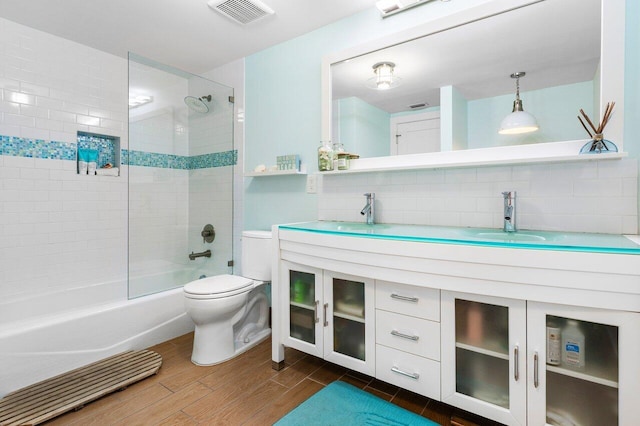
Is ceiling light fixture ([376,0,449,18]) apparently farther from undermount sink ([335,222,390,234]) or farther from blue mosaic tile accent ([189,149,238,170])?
blue mosaic tile accent ([189,149,238,170])

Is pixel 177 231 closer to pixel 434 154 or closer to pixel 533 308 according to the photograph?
pixel 434 154

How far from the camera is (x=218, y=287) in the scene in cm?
210

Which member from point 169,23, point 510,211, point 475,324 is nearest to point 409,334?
point 475,324

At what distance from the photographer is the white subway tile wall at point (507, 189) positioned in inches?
56.6

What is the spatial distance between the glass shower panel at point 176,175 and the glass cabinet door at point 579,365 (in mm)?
2426

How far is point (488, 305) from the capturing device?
129cm

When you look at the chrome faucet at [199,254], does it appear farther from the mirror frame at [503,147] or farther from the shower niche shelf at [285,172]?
the mirror frame at [503,147]

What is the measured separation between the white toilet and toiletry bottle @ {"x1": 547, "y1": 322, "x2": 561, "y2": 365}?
1.67m

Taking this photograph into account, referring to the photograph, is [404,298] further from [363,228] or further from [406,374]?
[363,228]

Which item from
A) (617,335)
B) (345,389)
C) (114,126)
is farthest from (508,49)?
(114,126)

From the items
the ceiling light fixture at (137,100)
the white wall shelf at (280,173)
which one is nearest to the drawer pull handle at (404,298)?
the white wall shelf at (280,173)

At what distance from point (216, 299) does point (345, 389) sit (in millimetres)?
926

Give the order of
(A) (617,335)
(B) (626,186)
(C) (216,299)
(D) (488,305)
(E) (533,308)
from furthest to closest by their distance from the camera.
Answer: (C) (216,299) < (B) (626,186) < (D) (488,305) < (E) (533,308) < (A) (617,335)

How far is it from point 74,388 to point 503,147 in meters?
2.61
